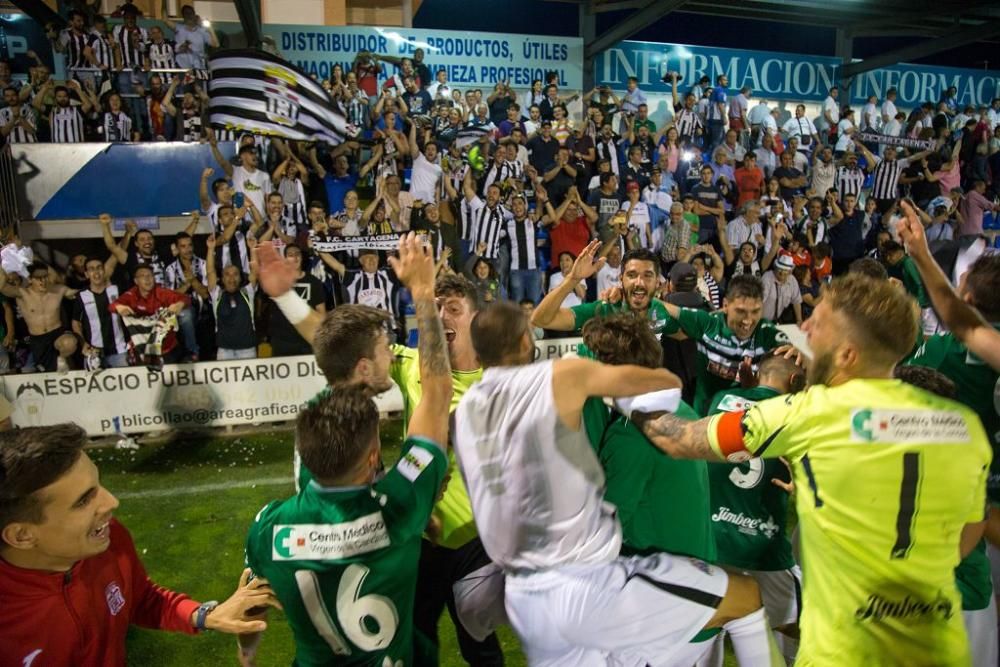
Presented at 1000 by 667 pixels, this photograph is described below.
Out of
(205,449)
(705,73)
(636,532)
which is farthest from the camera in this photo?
(705,73)

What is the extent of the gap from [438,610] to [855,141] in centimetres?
1696

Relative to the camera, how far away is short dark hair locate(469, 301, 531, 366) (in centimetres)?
275

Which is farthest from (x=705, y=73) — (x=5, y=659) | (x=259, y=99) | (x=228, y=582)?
(x=5, y=659)

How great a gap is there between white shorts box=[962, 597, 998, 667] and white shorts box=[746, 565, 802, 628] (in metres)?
0.72

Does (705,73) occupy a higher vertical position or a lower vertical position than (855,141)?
higher

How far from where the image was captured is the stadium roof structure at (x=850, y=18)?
55.8 ft

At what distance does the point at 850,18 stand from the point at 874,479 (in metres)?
21.2

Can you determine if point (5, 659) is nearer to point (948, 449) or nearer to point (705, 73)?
point (948, 449)

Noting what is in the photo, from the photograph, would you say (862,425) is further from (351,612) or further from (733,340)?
(733,340)

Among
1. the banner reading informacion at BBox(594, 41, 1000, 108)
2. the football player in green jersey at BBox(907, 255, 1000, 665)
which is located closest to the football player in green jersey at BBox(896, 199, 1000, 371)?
the football player in green jersey at BBox(907, 255, 1000, 665)

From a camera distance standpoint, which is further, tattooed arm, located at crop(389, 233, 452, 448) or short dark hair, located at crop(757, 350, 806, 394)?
short dark hair, located at crop(757, 350, 806, 394)

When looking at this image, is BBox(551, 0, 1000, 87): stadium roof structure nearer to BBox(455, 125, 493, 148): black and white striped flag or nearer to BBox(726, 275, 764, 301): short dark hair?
BBox(455, 125, 493, 148): black and white striped flag

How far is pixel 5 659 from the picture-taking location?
2.05 metres

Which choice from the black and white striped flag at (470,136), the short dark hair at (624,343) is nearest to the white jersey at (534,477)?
the short dark hair at (624,343)
